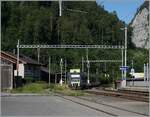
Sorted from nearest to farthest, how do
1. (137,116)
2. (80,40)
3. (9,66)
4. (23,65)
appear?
1. (137,116)
2. (9,66)
3. (23,65)
4. (80,40)

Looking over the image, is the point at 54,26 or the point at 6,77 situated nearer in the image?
the point at 6,77

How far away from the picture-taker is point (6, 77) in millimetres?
69562

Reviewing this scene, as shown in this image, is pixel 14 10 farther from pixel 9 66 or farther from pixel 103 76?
pixel 9 66

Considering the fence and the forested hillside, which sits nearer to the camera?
the fence

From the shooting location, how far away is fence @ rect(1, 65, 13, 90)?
6872 cm

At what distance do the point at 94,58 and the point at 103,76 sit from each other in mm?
15349

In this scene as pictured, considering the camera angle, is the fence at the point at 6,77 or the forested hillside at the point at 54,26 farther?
the forested hillside at the point at 54,26

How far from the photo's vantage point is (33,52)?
14050cm

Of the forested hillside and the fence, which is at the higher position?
the forested hillside

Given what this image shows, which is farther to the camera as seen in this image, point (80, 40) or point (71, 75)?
point (80, 40)

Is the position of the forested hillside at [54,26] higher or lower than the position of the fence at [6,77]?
higher

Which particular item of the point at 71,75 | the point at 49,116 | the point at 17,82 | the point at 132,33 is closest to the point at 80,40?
the point at 132,33

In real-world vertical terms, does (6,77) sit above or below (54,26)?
below

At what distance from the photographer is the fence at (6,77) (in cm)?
6872
